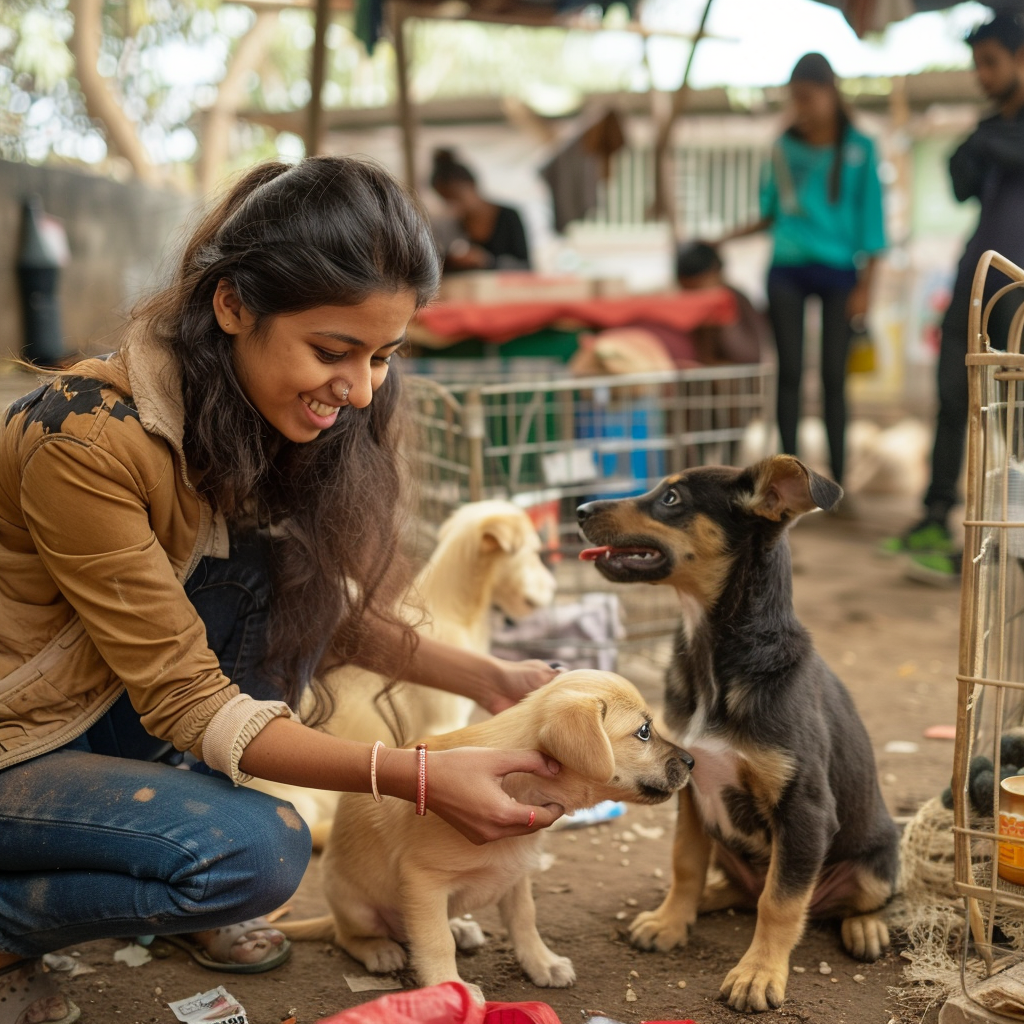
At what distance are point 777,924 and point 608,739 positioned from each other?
665mm

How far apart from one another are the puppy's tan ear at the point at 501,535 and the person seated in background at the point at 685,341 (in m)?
2.41

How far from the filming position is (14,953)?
221cm

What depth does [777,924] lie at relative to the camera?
2.49 m

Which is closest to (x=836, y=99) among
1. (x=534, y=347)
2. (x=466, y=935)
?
(x=534, y=347)

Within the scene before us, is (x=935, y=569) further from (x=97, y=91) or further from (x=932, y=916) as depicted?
(x=97, y=91)

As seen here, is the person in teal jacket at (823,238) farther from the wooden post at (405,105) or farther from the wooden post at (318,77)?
the wooden post at (318,77)

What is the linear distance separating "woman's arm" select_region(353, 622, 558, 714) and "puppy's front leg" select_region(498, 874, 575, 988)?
45 centimetres

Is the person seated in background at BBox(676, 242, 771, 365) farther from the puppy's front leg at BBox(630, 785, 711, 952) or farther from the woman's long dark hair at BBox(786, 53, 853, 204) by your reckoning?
the puppy's front leg at BBox(630, 785, 711, 952)

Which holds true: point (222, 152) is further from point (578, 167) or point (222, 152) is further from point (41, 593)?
point (41, 593)

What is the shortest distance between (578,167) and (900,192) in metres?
8.33

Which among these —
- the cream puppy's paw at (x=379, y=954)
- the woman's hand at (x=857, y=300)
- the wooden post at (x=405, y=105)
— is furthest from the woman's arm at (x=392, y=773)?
the wooden post at (x=405, y=105)

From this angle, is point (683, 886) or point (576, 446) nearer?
point (683, 886)

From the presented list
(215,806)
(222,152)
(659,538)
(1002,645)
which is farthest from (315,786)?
(222,152)

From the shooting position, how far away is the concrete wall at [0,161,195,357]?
9375mm
